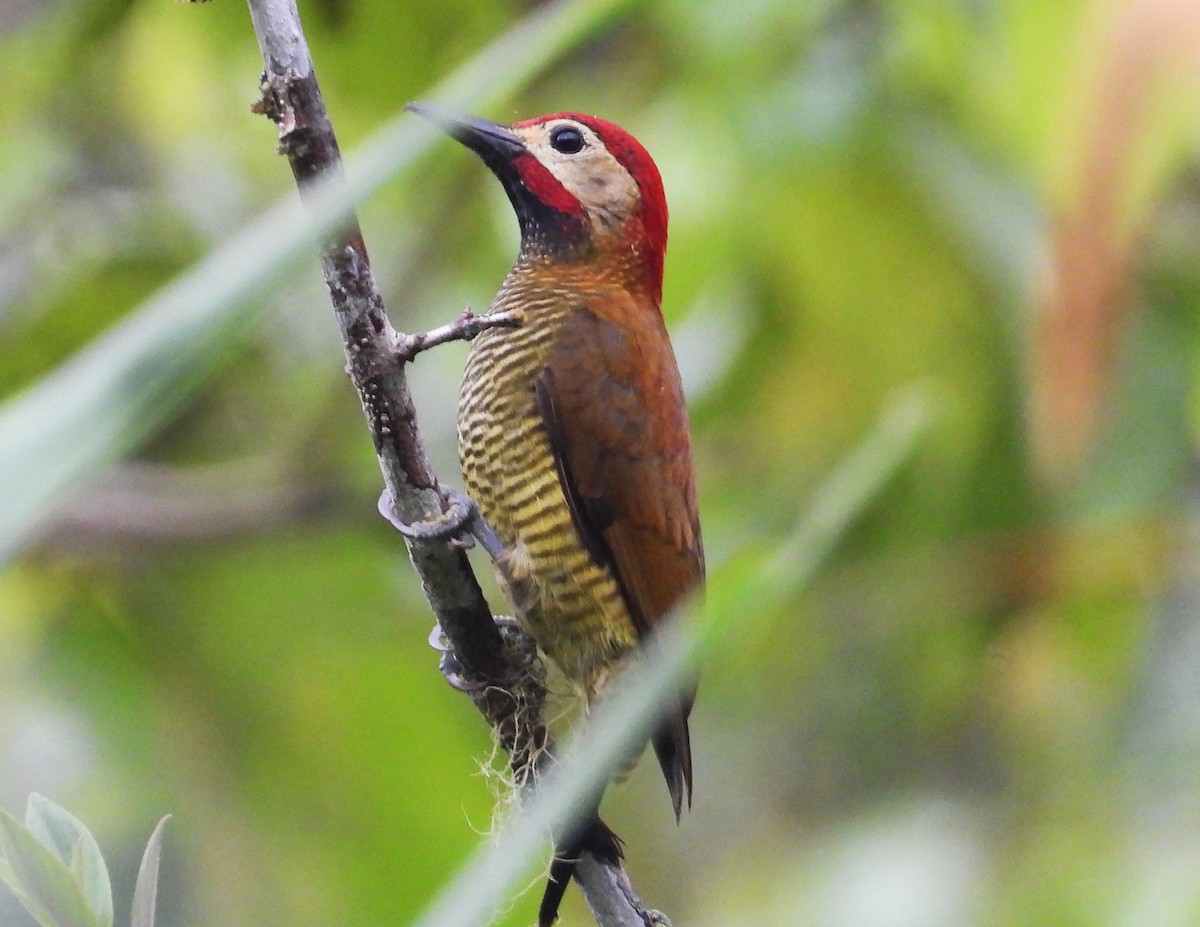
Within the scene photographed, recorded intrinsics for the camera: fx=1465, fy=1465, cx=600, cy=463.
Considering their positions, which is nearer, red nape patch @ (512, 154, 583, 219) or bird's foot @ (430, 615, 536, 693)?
bird's foot @ (430, 615, 536, 693)

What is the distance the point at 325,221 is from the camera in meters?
1.02

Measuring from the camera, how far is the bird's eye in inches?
98.0

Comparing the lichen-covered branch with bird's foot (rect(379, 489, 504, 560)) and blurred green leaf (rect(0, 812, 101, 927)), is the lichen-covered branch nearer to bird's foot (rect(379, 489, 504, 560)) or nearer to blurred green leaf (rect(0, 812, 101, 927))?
bird's foot (rect(379, 489, 504, 560))

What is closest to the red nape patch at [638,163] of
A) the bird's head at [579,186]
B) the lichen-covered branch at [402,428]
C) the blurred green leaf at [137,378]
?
the bird's head at [579,186]

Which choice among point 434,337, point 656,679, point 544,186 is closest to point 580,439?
point 544,186

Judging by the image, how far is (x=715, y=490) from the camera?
12.0ft

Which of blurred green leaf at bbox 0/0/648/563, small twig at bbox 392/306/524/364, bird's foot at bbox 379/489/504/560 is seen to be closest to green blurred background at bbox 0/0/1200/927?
bird's foot at bbox 379/489/504/560

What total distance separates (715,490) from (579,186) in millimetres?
1270

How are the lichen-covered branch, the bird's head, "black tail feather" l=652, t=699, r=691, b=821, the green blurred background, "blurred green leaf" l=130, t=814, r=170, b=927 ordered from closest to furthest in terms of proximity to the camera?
"blurred green leaf" l=130, t=814, r=170, b=927 → the lichen-covered branch → "black tail feather" l=652, t=699, r=691, b=821 → the bird's head → the green blurred background

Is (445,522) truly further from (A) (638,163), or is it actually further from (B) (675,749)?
(A) (638,163)

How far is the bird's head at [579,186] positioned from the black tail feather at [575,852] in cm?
107

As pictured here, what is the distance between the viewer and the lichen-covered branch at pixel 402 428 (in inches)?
53.2

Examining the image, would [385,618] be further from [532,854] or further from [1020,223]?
[532,854]

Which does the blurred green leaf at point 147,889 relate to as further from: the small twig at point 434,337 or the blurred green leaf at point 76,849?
the small twig at point 434,337
